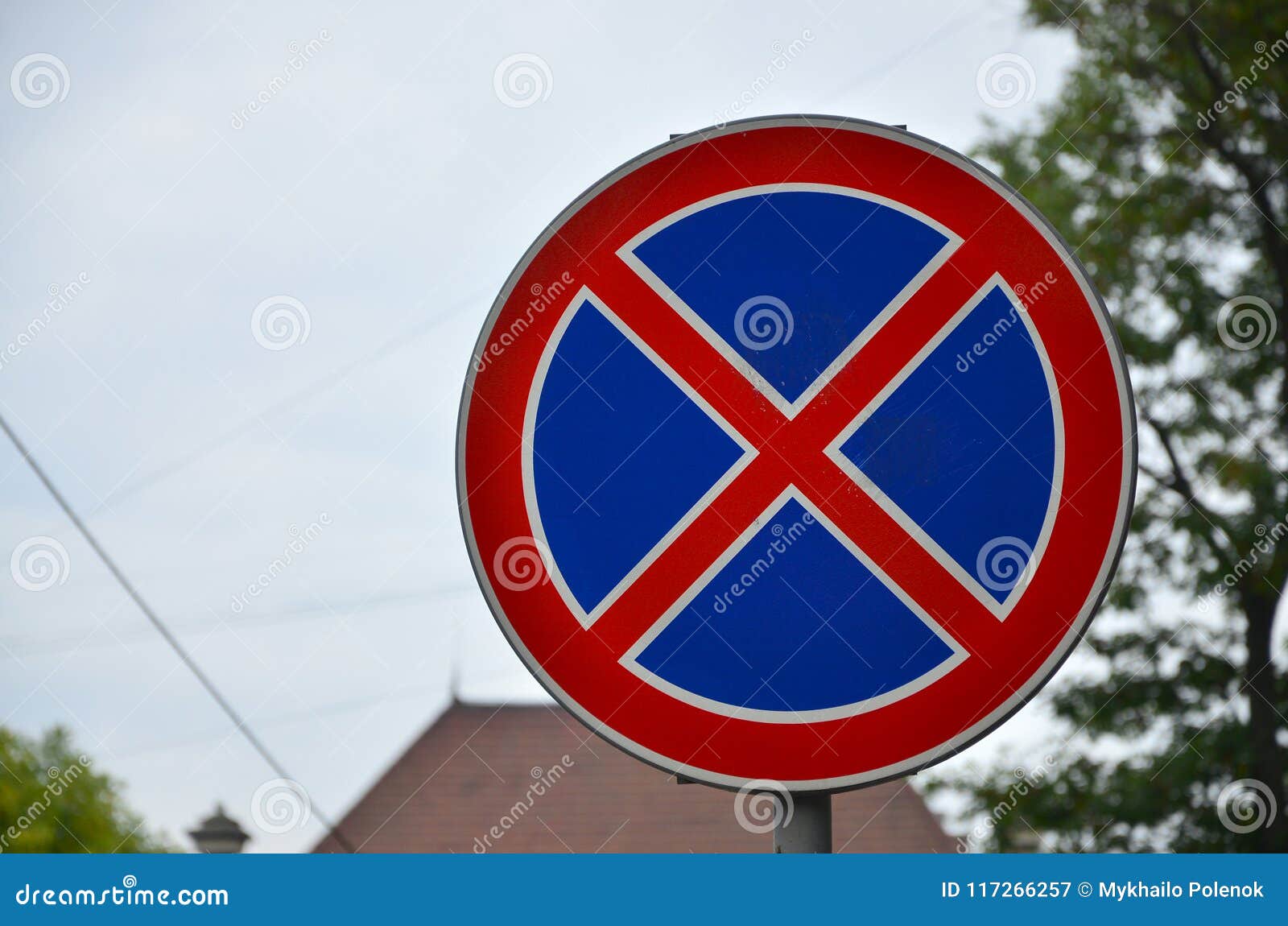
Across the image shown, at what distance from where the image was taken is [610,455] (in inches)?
Result: 60.7

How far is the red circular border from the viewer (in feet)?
4.82

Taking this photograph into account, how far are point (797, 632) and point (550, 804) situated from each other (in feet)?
53.8

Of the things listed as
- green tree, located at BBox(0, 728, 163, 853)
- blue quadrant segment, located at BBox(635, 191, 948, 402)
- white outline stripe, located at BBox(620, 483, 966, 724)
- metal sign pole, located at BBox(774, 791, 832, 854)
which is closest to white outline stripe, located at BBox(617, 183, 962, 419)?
blue quadrant segment, located at BBox(635, 191, 948, 402)

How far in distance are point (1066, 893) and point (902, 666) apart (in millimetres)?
362

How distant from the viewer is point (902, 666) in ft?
4.87

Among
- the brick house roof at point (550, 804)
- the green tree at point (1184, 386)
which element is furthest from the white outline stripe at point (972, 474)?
the brick house roof at point (550, 804)

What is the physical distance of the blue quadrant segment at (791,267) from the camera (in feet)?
5.03

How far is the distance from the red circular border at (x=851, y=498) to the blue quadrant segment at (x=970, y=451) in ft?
0.11

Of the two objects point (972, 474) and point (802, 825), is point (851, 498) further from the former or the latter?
point (802, 825)

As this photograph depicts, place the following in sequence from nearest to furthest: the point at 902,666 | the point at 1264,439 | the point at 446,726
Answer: the point at 902,666 → the point at 1264,439 → the point at 446,726

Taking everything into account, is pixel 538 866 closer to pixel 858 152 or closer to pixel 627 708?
pixel 627 708

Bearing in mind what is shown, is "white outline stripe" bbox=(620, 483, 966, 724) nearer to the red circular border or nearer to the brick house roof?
the red circular border

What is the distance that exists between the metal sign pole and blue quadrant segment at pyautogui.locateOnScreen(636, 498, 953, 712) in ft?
0.39

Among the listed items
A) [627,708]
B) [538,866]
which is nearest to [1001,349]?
[627,708]
